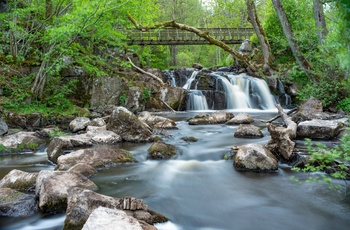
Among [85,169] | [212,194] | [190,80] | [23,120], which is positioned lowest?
[212,194]

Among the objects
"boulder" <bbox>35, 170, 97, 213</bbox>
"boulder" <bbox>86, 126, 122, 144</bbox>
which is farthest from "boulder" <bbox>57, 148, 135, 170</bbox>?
"boulder" <bbox>86, 126, 122, 144</bbox>

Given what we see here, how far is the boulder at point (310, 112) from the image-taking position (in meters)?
9.80

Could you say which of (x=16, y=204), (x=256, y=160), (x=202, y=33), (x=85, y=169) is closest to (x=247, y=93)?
(x=202, y=33)

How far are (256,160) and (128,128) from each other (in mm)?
4225

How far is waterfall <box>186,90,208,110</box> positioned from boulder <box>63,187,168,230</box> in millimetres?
13619

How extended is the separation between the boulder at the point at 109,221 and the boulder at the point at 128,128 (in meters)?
5.33

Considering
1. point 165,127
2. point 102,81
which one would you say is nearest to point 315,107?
point 165,127

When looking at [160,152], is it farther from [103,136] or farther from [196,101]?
[196,101]

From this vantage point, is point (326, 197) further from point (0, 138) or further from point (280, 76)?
point (280, 76)

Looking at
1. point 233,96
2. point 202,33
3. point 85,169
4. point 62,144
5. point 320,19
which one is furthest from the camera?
point 202,33

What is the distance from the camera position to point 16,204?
386 centimetres

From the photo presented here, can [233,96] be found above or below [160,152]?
above

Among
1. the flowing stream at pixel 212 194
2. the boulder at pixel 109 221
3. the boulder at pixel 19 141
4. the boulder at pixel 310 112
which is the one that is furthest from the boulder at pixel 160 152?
the boulder at pixel 310 112

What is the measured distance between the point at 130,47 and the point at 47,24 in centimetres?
873
